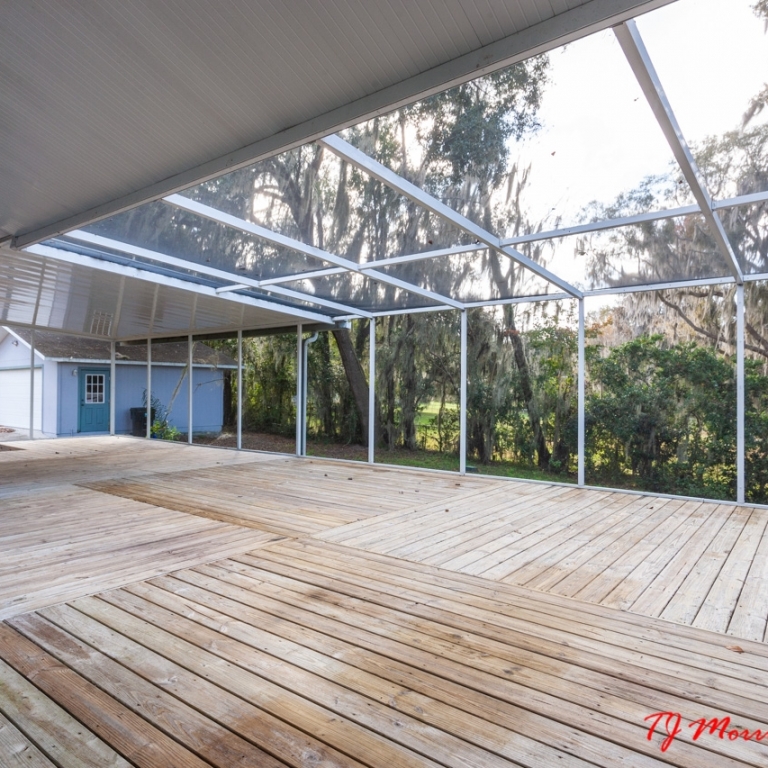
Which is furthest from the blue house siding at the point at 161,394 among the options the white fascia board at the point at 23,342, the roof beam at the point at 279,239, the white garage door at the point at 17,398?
the roof beam at the point at 279,239

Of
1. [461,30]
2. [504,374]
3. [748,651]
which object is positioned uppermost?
[461,30]

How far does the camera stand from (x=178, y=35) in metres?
1.98

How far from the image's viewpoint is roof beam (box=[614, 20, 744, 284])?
77.0 inches

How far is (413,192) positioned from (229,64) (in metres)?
1.37

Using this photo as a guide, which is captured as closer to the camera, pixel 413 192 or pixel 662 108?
pixel 662 108

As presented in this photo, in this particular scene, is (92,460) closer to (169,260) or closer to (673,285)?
(169,260)

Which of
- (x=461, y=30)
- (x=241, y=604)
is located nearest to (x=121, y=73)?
(x=461, y=30)

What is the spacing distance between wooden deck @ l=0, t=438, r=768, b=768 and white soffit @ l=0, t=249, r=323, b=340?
2.87 meters

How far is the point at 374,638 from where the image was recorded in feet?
7.46

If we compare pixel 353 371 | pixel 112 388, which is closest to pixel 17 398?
pixel 112 388

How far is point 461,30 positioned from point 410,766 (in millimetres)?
2347

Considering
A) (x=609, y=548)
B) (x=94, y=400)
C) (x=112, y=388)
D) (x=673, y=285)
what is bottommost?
(x=609, y=548)

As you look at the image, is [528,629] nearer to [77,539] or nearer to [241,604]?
[241,604]

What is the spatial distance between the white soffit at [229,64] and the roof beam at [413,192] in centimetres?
27
